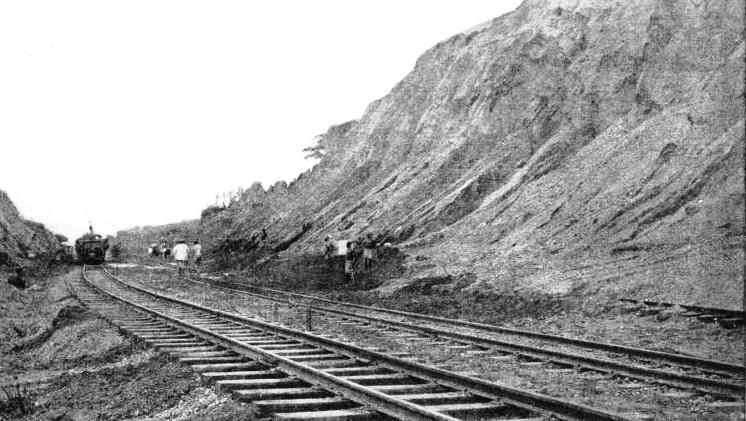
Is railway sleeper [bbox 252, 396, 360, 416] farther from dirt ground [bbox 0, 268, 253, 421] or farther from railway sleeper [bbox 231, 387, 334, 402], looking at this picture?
railway sleeper [bbox 231, 387, 334, 402]

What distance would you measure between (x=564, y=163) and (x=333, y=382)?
62.5 ft

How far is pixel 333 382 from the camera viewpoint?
7203mm

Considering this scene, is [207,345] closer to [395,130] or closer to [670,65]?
[670,65]

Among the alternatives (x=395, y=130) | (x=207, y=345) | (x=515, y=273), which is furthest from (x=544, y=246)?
(x=395, y=130)

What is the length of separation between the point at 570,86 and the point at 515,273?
44.3ft

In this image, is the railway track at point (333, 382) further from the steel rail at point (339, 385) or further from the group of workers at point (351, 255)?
the group of workers at point (351, 255)

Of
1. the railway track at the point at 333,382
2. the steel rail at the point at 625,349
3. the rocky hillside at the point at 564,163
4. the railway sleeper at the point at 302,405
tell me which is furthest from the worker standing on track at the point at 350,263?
the railway sleeper at the point at 302,405

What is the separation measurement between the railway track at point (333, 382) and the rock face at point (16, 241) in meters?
30.1

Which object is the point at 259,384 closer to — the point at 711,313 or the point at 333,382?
the point at 333,382

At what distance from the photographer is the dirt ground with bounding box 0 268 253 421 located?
7309 mm

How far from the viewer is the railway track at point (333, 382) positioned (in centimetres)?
615

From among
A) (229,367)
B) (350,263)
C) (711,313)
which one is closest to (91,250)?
(350,263)

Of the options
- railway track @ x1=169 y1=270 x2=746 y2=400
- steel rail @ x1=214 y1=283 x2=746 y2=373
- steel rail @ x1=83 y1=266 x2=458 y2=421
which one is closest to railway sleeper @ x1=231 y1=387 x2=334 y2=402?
steel rail @ x1=83 y1=266 x2=458 y2=421

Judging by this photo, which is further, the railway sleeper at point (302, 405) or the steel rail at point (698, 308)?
the steel rail at point (698, 308)
